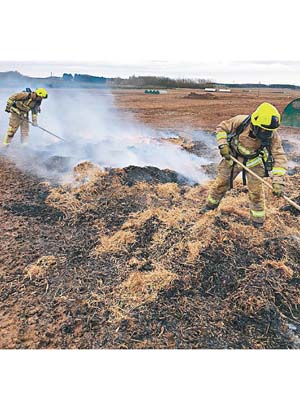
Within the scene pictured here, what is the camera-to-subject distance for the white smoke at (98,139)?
21.2 ft

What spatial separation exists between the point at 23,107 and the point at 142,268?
5.27 metres

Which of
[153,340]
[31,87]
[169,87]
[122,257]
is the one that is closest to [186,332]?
[153,340]

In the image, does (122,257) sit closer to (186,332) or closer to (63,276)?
(63,276)

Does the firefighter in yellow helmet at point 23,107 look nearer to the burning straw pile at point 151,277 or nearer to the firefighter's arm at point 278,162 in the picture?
the burning straw pile at point 151,277

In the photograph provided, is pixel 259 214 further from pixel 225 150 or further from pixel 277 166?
pixel 225 150

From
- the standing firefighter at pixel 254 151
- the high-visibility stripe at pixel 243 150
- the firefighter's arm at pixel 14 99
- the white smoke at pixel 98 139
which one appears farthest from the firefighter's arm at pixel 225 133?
the firefighter's arm at pixel 14 99

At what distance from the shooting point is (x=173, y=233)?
4.14 metres

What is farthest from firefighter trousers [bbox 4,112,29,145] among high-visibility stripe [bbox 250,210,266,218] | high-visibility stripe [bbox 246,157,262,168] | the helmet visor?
the helmet visor

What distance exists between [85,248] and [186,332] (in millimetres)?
1604

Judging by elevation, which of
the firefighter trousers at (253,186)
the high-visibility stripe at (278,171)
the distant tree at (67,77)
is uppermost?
the distant tree at (67,77)

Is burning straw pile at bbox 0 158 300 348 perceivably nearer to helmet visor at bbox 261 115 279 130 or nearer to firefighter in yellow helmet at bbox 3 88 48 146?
helmet visor at bbox 261 115 279 130

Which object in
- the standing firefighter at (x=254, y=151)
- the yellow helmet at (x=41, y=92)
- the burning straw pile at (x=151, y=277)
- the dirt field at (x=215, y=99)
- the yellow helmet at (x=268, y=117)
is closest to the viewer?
the burning straw pile at (x=151, y=277)

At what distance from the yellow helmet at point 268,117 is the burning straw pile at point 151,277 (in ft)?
4.20

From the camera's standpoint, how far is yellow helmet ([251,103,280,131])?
350cm
